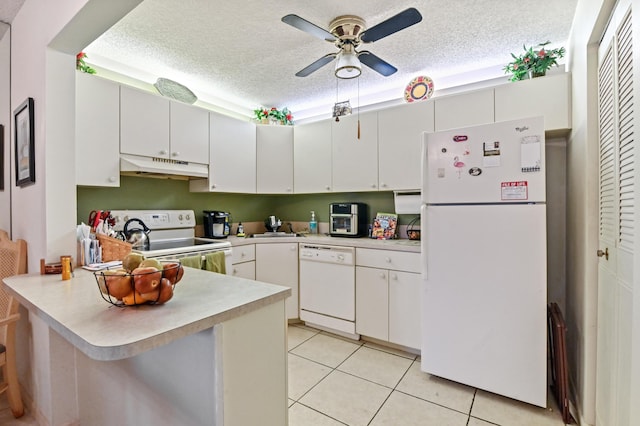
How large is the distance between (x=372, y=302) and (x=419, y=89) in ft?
6.57

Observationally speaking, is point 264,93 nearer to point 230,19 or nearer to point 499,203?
point 230,19

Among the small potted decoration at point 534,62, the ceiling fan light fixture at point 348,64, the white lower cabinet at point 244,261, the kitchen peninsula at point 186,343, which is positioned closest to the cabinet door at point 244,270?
the white lower cabinet at point 244,261

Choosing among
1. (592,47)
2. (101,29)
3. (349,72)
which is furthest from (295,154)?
(592,47)

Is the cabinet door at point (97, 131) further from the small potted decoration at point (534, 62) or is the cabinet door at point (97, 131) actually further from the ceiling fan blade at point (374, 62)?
the small potted decoration at point (534, 62)

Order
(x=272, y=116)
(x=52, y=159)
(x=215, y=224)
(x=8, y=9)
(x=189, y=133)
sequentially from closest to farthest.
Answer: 1. (x=52, y=159)
2. (x=8, y=9)
3. (x=189, y=133)
4. (x=215, y=224)
5. (x=272, y=116)

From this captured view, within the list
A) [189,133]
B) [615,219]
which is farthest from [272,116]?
[615,219]

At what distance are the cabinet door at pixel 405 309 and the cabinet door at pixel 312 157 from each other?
1.23 metres

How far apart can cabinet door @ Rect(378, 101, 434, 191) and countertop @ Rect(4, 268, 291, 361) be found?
1.91 metres

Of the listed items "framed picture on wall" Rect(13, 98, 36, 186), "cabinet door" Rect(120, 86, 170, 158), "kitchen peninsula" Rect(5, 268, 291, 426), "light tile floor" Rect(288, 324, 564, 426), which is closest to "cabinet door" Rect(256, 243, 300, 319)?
"light tile floor" Rect(288, 324, 564, 426)

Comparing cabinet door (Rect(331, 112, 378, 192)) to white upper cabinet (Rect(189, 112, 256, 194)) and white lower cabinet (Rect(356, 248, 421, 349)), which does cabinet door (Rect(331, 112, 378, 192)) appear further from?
white upper cabinet (Rect(189, 112, 256, 194))

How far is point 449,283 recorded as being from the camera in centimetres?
199

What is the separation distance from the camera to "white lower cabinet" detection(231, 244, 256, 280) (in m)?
2.81

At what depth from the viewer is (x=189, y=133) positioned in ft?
8.88

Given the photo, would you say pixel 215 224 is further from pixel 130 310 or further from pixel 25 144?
pixel 130 310
